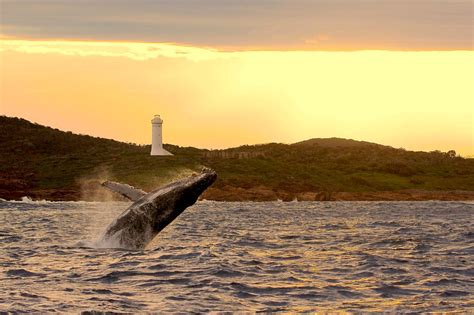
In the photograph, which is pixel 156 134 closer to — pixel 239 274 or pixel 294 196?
pixel 294 196

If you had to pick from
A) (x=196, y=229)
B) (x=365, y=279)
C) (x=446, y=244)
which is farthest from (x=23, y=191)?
(x=365, y=279)

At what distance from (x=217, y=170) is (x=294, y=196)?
18521 millimetres

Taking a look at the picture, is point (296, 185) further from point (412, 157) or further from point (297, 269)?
point (297, 269)

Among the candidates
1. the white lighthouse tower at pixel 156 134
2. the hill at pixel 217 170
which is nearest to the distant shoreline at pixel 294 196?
the hill at pixel 217 170

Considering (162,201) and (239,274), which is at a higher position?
(162,201)

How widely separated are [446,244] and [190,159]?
10032 centimetres

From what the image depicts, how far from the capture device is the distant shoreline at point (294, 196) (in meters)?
106

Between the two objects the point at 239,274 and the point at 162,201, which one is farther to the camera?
the point at 162,201

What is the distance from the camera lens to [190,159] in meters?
134

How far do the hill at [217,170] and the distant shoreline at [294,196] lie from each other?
0.14 metres

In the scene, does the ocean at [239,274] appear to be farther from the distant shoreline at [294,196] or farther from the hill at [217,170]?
the hill at [217,170]

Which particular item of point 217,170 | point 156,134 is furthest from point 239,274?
point 217,170

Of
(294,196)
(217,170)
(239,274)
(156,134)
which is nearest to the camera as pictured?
(239,274)

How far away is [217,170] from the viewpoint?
131125mm
